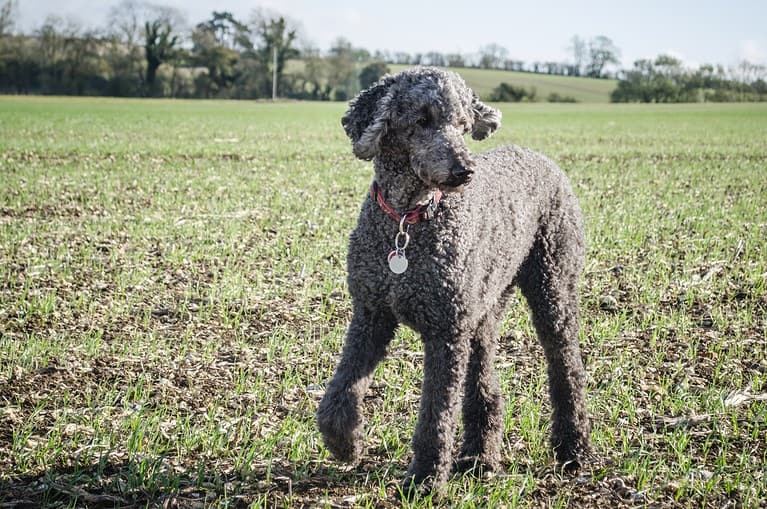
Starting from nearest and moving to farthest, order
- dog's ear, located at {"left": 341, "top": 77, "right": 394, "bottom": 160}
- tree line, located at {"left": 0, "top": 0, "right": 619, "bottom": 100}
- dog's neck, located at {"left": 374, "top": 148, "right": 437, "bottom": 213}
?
1. dog's ear, located at {"left": 341, "top": 77, "right": 394, "bottom": 160}
2. dog's neck, located at {"left": 374, "top": 148, "right": 437, "bottom": 213}
3. tree line, located at {"left": 0, "top": 0, "right": 619, "bottom": 100}

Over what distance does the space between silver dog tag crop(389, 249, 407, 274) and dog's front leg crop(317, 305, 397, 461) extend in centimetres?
28

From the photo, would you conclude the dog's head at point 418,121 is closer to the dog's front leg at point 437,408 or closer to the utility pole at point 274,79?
the dog's front leg at point 437,408

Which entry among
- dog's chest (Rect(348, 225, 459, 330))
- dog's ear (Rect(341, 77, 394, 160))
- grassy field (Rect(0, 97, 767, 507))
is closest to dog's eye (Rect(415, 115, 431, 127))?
dog's ear (Rect(341, 77, 394, 160))

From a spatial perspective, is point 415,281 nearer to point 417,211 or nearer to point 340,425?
point 417,211

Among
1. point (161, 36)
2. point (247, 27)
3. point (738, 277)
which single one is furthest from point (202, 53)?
point (738, 277)

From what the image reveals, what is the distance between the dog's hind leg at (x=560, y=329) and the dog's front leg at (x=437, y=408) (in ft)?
3.03

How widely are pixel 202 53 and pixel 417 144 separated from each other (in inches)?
3081

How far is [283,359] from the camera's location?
18.7 ft

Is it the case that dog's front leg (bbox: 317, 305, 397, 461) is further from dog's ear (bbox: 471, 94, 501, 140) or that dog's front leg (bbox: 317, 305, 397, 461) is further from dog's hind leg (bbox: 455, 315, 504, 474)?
dog's ear (bbox: 471, 94, 501, 140)

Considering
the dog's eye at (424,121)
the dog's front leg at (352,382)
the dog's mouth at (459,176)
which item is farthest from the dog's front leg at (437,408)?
the dog's eye at (424,121)

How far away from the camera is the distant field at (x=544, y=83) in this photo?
7931cm

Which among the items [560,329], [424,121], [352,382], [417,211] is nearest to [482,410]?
[560,329]

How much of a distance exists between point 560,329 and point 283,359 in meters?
2.30

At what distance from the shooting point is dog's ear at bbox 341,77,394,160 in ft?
11.5
